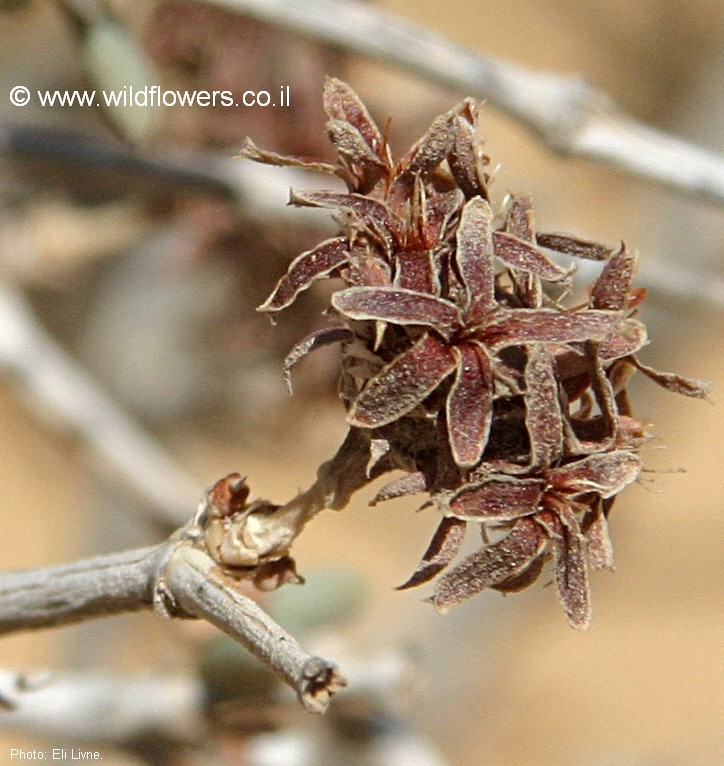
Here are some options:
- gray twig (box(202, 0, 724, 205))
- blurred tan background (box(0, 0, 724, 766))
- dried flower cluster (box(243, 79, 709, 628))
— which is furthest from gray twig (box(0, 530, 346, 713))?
gray twig (box(202, 0, 724, 205))

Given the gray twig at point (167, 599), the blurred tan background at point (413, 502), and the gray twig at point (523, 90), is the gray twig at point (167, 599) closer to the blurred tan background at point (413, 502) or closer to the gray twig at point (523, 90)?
the blurred tan background at point (413, 502)

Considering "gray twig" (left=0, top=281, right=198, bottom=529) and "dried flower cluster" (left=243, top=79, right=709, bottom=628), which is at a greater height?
"dried flower cluster" (left=243, top=79, right=709, bottom=628)

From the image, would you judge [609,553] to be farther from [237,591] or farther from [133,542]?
[133,542]

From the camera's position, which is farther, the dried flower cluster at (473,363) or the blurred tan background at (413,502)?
the blurred tan background at (413,502)

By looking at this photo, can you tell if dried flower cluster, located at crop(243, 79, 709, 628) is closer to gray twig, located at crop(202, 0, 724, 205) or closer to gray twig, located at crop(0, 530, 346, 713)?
gray twig, located at crop(0, 530, 346, 713)

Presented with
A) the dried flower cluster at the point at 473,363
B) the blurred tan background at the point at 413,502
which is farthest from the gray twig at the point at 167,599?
the blurred tan background at the point at 413,502

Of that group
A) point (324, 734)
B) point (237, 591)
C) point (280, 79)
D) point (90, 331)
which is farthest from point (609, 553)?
point (90, 331)

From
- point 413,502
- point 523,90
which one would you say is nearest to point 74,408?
point 523,90
